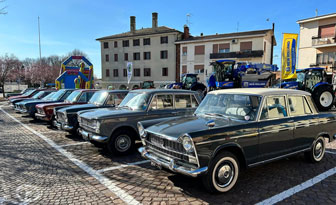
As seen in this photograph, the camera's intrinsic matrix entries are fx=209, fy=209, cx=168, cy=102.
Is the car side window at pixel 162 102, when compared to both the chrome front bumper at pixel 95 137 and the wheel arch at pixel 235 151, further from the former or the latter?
the wheel arch at pixel 235 151

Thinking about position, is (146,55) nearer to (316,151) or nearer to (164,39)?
(164,39)

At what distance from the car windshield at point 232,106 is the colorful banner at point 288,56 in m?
10.3

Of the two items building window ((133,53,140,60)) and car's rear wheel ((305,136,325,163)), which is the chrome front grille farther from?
building window ((133,53,140,60))

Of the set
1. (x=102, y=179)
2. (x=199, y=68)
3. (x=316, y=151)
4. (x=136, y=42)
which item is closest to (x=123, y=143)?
(x=102, y=179)

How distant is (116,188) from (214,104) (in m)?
2.65

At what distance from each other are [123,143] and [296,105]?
4426 mm

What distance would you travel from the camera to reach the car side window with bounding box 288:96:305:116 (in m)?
4.59

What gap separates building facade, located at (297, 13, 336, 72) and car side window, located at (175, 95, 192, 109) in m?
28.2

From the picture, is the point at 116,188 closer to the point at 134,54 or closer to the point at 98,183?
the point at 98,183

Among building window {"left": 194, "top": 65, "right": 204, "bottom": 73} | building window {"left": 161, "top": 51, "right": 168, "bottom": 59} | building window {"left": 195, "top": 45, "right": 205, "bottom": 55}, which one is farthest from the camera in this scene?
building window {"left": 161, "top": 51, "right": 168, "bottom": 59}

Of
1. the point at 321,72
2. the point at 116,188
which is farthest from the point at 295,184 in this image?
the point at 321,72

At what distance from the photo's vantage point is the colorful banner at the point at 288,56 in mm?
12922

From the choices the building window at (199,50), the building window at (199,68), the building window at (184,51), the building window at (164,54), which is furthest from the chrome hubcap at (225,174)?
the building window at (164,54)

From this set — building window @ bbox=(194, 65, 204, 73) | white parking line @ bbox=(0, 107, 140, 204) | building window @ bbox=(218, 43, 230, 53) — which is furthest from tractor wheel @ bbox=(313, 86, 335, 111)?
building window @ bbox=(194, 65, 204, 73)
